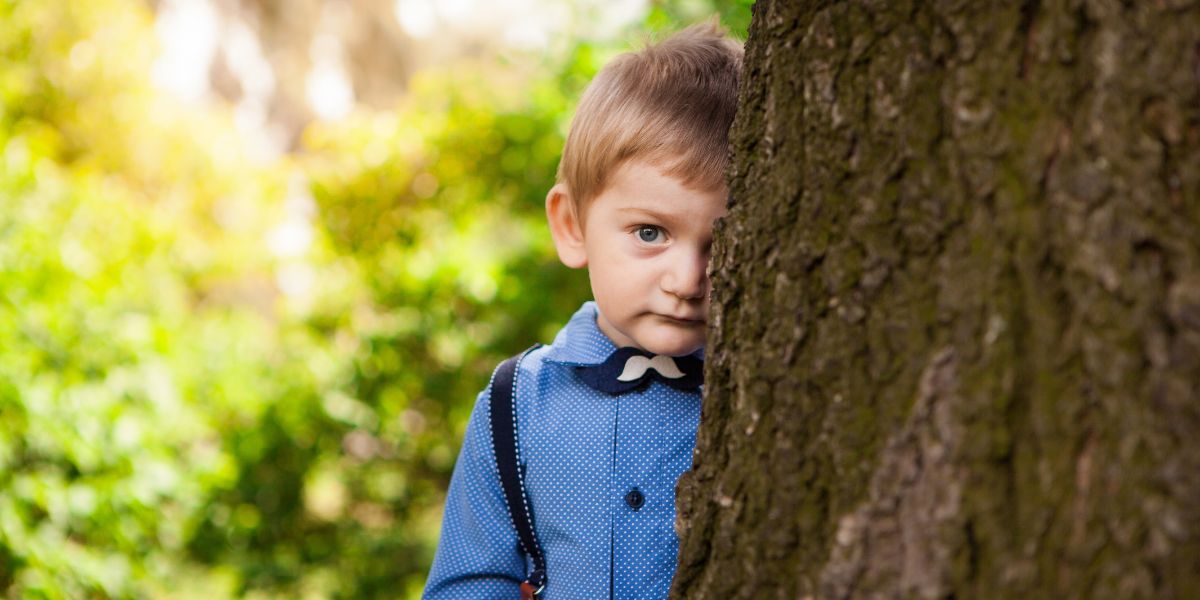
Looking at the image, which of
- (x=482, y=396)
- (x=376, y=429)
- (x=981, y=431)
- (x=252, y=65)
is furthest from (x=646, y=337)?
(x=252, y=65)

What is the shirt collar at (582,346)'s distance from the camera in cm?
173

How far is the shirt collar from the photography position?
1730 millimetres

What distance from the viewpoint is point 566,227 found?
1816 mm

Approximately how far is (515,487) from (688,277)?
470 mm

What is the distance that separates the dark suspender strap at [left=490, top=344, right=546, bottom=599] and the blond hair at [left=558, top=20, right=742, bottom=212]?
38 cm

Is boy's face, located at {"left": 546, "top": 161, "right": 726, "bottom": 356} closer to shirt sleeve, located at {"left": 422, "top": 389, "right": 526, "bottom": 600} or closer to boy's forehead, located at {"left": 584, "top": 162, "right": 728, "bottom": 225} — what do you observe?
boy's forehead, located at {"left": 584, "top": 162, "right": 728, "bottom": 225}

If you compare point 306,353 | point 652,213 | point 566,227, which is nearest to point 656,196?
point 652,213

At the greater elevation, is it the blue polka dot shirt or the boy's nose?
the boy's nose

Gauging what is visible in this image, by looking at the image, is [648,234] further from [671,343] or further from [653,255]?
[671,343]

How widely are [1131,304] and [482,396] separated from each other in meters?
1.13

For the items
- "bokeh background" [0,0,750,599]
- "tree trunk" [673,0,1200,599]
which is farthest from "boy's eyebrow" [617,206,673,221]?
"bokeh background" [0,0,750,599]

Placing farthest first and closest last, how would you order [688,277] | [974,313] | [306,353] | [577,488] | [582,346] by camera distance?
[306,353], [582,346], [577,488], [688,277], [974,313]

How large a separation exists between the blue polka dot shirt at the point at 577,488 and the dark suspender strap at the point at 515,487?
0.04 ft

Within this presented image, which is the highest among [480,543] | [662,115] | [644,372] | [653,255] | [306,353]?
[662,115]
